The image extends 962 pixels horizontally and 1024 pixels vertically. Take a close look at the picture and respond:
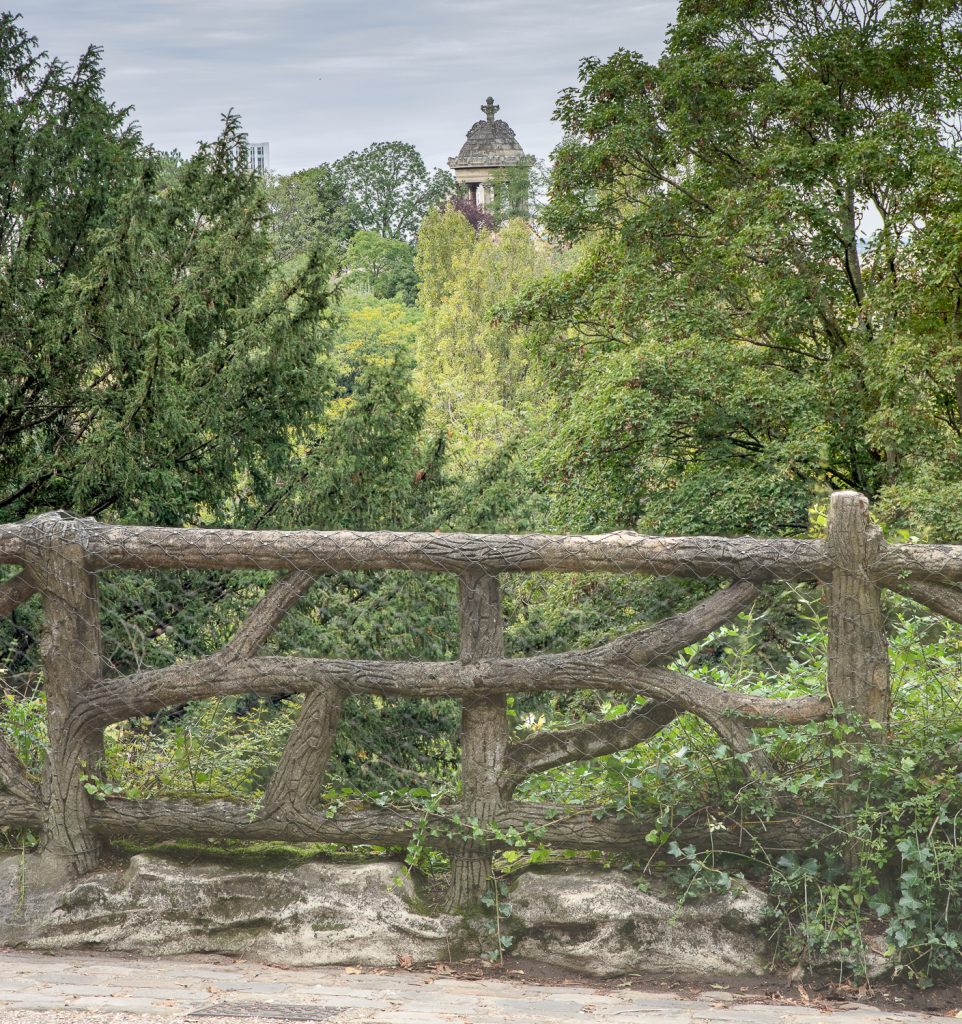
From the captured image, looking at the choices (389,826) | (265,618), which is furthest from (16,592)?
(389,826)

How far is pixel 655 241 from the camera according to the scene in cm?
1820

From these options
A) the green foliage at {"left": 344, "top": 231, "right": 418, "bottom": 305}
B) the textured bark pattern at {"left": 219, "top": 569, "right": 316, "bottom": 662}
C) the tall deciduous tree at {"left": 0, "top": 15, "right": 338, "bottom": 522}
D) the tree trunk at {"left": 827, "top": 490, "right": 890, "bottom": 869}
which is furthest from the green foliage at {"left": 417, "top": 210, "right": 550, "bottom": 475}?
the tree trunk at {"left": 827, "top": 490, "right": 890, "bottom": 869}

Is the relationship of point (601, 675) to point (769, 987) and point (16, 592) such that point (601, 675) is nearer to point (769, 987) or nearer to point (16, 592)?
point (769, 987)

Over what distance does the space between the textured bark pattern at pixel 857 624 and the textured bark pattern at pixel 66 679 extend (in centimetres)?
246

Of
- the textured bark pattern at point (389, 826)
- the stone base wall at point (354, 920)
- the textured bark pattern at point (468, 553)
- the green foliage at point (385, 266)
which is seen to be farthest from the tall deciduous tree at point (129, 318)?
the green foliage at point (385, 266)

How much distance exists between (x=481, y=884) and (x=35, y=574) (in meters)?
1.81

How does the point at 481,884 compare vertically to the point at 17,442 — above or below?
below

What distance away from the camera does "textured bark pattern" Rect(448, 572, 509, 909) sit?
4023mm

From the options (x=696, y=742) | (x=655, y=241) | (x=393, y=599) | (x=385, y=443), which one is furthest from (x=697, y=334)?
(x=696, y=742)

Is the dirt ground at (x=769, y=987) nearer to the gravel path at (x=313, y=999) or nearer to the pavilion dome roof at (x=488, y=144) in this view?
the gravel path at (x=313, y=999)

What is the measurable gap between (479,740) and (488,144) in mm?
74676

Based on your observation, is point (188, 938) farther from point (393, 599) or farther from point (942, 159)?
point (942, 159)

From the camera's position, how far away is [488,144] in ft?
246

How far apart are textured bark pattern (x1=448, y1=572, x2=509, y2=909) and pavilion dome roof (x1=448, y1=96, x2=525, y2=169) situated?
71474mm
